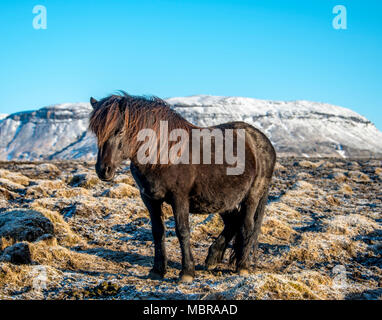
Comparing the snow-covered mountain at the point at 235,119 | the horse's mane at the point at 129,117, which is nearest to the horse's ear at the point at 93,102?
the horse's mane at the point at 129,117

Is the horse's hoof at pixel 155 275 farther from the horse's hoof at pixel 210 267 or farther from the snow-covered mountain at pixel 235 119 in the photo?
the snow-covered mountain at pixel 235 119

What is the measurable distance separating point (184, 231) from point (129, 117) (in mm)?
1924

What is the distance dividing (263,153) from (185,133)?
178 centimetres

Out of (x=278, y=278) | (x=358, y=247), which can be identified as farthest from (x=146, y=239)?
(x=358, y=247)

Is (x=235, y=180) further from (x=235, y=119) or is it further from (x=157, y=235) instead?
(x=235, y=119)

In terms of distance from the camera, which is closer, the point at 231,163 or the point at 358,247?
the point at 231,163

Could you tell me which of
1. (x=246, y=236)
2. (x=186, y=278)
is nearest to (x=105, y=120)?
(x=186, y=278)

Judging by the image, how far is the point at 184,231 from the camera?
5.40 metres

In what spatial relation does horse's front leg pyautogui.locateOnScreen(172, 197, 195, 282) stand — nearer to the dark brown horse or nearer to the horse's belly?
the dark brown horse

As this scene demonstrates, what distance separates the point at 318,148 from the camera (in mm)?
124312

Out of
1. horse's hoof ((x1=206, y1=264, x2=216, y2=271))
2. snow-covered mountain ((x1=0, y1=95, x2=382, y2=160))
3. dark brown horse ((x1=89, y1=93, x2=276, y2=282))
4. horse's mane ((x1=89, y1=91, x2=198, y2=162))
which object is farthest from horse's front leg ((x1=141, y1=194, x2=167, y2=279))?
snow-covered mountain ((x1=0, y1=95, x2=382, y2=160))

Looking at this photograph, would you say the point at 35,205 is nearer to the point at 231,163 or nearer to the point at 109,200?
the point at 109,200
